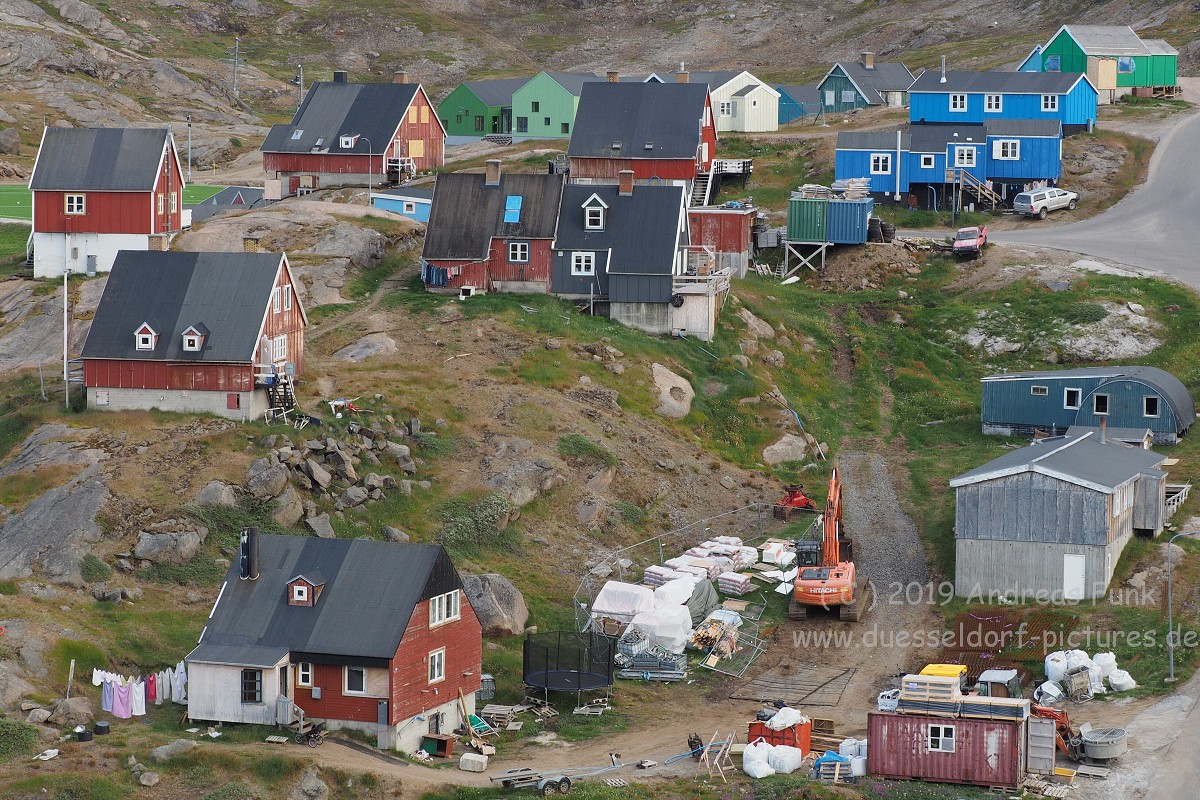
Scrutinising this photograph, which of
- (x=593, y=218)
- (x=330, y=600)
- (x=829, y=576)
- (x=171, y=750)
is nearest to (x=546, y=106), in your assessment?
(x=593, y=218)

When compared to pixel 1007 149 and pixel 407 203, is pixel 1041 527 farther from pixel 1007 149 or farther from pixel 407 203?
pixel 1007 149

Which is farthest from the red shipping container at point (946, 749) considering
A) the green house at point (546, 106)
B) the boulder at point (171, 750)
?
the green house at point (546, 106)

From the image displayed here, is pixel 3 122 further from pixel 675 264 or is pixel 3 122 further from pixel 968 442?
pixel 968 442

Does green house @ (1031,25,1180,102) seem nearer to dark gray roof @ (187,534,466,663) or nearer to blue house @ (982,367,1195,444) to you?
blue house @ (982,367,1195,444)

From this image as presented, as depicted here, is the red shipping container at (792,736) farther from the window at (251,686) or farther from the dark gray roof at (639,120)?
the dark gray roof at (639,120)

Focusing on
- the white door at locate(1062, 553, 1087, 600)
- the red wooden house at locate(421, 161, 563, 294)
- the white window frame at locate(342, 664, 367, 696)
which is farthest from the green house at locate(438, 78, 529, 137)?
the white window frame at locate(342, 664, 367, 696)

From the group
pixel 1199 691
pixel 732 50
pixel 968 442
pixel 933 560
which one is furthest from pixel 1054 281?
pixel 732 50
